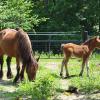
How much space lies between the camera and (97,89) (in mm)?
10523

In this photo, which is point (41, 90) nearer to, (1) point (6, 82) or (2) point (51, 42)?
(1) point (6, 82)

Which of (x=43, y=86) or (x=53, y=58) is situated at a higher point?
(x=43, y=86)

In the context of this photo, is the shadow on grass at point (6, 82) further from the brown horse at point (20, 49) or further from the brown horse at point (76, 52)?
the brown horse at point (76, 52)

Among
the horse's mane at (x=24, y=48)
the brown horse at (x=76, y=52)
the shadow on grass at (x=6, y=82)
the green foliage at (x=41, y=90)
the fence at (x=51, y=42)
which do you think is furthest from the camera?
the fence at (x=51, y=42)

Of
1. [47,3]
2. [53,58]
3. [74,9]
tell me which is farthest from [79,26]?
[53,58]

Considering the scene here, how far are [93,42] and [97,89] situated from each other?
409 centimetres

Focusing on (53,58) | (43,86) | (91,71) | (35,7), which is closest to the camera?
(43,86)

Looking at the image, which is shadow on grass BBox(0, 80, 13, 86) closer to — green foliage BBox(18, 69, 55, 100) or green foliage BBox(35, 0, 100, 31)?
green foliage BBox(18, 69, 55, 100)

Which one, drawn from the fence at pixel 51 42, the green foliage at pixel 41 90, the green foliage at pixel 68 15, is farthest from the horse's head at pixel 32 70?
the green foliage at pixel 68 15

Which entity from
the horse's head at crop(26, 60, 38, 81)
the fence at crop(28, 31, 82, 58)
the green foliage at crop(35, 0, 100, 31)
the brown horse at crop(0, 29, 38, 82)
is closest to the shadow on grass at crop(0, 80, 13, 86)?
the brown horse at crop(0, 29, 38, 82)

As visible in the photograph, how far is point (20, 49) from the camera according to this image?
12.1 m

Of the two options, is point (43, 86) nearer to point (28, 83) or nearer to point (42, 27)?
point (28, 83)

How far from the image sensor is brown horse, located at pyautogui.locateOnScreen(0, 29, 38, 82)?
1170 centimetres

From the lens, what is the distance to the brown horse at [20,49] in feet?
38.4
